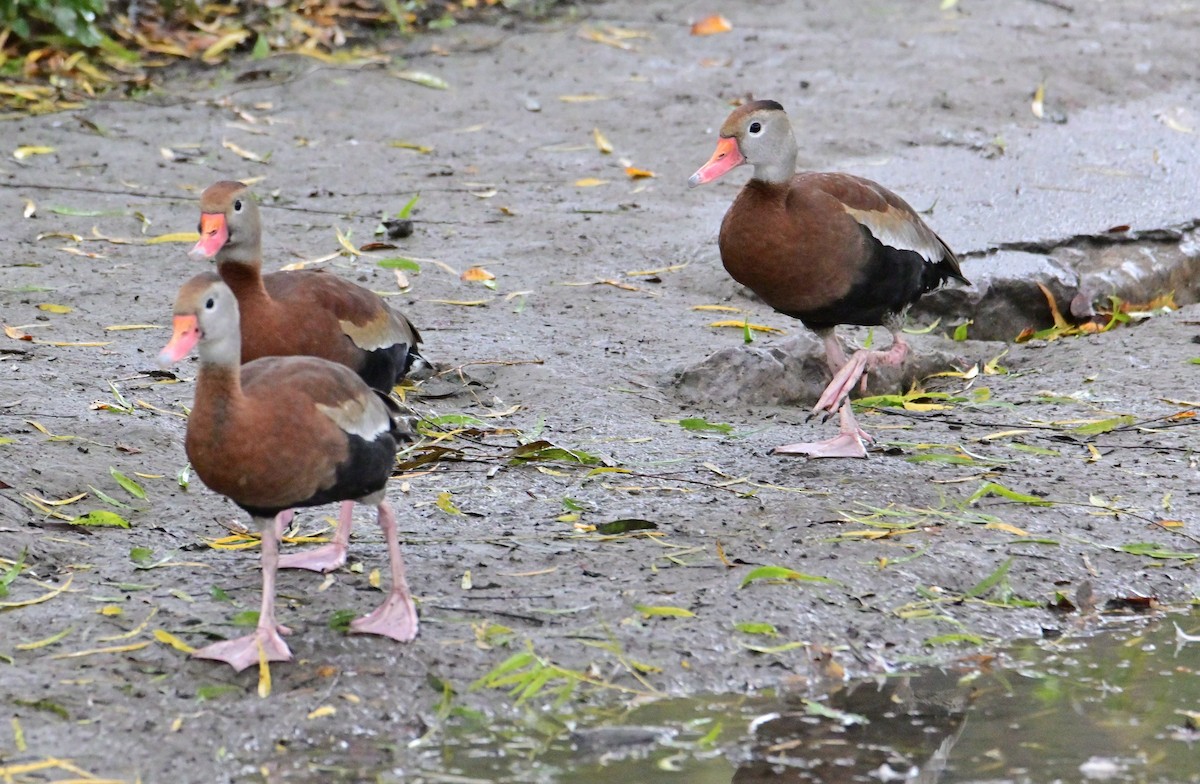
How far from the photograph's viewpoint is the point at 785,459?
593cm

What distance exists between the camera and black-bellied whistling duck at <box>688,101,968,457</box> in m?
5.78

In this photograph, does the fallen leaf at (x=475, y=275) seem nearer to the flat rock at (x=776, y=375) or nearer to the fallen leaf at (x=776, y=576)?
the flat rock at (x=776, y=375)

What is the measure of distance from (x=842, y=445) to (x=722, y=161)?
3.92 feet

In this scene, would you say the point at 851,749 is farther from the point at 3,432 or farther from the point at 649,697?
the point at 3,432

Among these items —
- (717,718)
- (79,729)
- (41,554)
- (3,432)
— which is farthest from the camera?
(3,432)

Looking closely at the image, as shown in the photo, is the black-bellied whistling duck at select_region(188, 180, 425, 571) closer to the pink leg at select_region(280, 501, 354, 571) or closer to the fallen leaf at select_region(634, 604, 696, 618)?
the pink leg at select_region(280, 501, 354, 571)

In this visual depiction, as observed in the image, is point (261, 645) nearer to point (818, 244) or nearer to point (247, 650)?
point (247, 650)

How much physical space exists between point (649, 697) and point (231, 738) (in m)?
1.11

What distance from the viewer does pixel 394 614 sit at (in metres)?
4.34

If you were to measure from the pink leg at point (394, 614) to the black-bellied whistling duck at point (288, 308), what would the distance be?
19.1 inches

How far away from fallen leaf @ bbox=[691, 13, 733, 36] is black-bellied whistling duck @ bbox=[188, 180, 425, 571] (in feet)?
20.0

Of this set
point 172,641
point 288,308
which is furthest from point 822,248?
point 172,641

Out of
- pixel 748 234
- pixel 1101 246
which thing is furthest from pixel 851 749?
pixel 1101 246

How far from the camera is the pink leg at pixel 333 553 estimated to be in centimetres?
479
